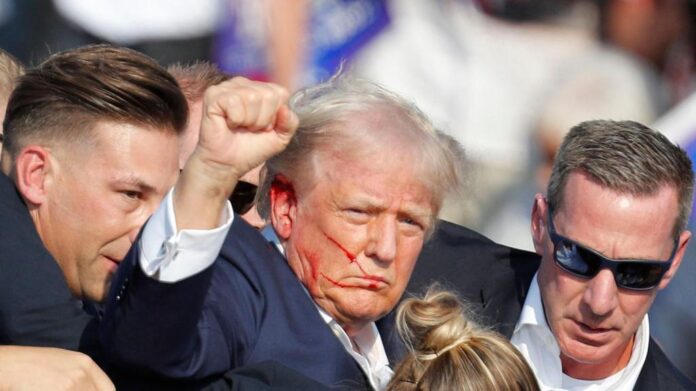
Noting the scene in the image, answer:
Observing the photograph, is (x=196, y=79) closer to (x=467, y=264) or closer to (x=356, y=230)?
(x=467, y=264)

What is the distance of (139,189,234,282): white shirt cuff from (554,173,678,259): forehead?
52.3 inches

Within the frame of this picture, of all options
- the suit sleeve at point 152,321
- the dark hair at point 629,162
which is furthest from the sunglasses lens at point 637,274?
the suit sleeve at point 152,321

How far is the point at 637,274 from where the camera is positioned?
125 inches

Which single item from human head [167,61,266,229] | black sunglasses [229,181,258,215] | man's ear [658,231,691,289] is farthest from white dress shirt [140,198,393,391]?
man's ear [658,231,691,289]

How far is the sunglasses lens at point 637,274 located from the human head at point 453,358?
2.25 feet

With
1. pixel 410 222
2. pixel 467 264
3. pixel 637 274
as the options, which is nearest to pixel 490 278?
pixel 467 264

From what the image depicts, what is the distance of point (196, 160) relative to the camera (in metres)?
2.08

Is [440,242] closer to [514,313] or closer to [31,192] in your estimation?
[514,313]

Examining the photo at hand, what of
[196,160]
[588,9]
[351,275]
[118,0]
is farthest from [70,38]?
[196,160]

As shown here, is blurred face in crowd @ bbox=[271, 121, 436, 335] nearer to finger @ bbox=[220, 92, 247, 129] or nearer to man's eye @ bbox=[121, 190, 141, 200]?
man's eye @ bbox=[121, 190, 141, 200]

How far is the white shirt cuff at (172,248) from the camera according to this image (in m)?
2.07

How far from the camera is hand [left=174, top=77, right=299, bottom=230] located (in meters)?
2.05

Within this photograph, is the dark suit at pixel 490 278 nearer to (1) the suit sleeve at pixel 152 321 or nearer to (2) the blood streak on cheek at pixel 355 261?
(2) the blood streak on cheek at pixel 355 261

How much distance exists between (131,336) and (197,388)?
20 centimetres
